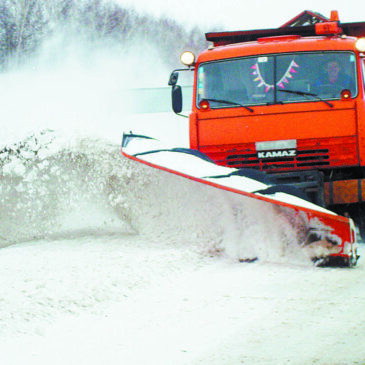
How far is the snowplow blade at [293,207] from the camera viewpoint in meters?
5.36

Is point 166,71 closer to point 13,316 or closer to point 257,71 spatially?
point 257,71

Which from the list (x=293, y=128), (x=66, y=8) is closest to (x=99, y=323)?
(x=293, y=128)

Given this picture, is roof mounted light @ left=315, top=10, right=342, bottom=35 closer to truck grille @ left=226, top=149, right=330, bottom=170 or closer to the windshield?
the windshield

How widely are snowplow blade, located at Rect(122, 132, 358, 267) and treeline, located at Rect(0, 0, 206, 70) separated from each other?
31590mm

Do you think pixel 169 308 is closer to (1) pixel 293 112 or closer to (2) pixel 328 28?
(1) pixel 293 112

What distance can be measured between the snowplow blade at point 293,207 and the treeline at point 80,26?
31590 millimetres

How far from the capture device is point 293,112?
24.0 feet

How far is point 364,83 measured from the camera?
24.3 feet

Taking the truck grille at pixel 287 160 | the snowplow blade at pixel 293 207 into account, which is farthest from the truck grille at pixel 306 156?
the snowplow blade at pixel 293 207

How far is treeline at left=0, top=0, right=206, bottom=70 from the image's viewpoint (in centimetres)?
3722

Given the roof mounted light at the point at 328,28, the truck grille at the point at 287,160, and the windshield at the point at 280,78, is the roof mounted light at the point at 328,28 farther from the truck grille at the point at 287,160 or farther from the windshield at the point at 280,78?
the truck grille at the point at 287,160

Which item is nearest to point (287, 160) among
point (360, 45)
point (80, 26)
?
point (360, 45)

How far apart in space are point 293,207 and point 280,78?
257 centimetres

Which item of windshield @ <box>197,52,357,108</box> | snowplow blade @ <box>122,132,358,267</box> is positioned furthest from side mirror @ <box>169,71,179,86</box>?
snowplow blade @ <box>122,132,358,267</box>
